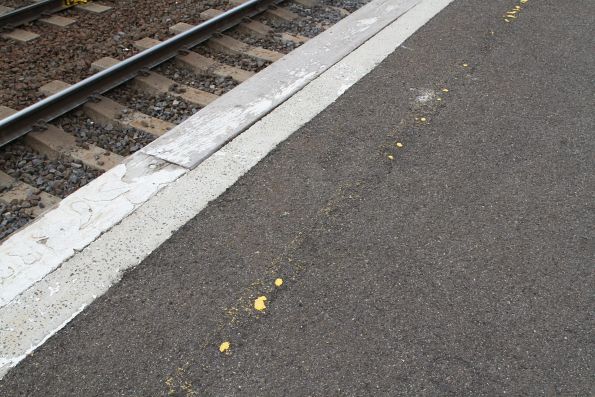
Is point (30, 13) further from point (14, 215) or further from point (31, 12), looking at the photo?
point (14, 215)

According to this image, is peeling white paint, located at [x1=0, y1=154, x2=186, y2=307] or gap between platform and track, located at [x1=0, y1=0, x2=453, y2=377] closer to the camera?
gap between platform and track, located at [x1=0, y1=0, x2=453, y2=377]

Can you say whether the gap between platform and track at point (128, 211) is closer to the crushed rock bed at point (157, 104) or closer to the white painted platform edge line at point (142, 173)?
the white painted platform edge line at point (142, 173)

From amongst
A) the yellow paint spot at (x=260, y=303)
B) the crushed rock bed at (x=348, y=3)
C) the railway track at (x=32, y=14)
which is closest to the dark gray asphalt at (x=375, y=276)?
the yellow paint spot at (x=260, y=303)

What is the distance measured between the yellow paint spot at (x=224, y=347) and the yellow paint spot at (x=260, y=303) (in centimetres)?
30

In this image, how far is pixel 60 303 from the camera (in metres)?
3.23

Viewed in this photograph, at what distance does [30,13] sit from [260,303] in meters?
5.30

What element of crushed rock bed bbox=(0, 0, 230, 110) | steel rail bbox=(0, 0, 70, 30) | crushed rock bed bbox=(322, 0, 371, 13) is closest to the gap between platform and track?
crushed rock bed bbox=(0, 0, 230, 110)

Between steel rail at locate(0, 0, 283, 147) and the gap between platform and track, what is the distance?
1045mm

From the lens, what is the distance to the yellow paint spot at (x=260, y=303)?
3.28 meters

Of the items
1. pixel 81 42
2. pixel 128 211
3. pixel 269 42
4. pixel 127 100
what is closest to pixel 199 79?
pixel 127 100

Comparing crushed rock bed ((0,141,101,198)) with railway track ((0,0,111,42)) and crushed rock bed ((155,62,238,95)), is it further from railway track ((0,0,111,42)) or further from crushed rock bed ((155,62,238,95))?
railway track ((0,0,111,42))

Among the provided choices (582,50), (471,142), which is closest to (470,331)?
(471,142)

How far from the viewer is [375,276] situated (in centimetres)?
350

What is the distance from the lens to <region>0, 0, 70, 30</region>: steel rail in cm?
640
